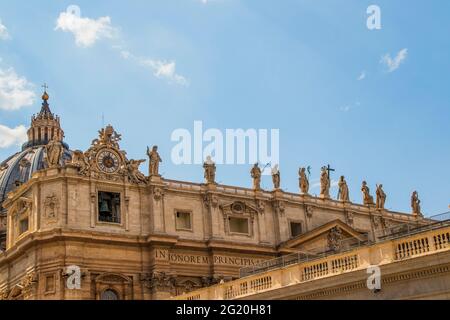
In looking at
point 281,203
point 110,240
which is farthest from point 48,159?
point 281,203

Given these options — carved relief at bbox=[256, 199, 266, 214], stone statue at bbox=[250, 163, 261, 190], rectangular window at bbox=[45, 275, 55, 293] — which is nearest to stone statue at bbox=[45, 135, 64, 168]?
rectangular window at bbox=[45, 275, 55, 293]

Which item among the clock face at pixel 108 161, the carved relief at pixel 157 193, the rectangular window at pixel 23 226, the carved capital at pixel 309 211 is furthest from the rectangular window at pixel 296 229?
the rectangular window at pixel 23 226

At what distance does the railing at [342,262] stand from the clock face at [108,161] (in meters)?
24.2

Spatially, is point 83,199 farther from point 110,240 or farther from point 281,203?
point 281,203

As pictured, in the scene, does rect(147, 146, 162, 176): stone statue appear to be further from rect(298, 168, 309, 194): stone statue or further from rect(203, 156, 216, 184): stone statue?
rect(298, 168, 309, 194): stone statue

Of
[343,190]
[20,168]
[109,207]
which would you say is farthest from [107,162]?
[20,168]

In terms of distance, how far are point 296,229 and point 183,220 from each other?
11002 mm

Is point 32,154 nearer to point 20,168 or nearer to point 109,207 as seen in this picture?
point 20,168

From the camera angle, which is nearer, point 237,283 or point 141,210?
point 237,283

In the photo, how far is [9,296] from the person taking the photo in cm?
5872

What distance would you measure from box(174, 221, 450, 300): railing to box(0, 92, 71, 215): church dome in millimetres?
68935

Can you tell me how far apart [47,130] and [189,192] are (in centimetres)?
6532

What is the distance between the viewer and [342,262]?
29.1m

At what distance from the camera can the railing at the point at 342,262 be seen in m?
25.5
